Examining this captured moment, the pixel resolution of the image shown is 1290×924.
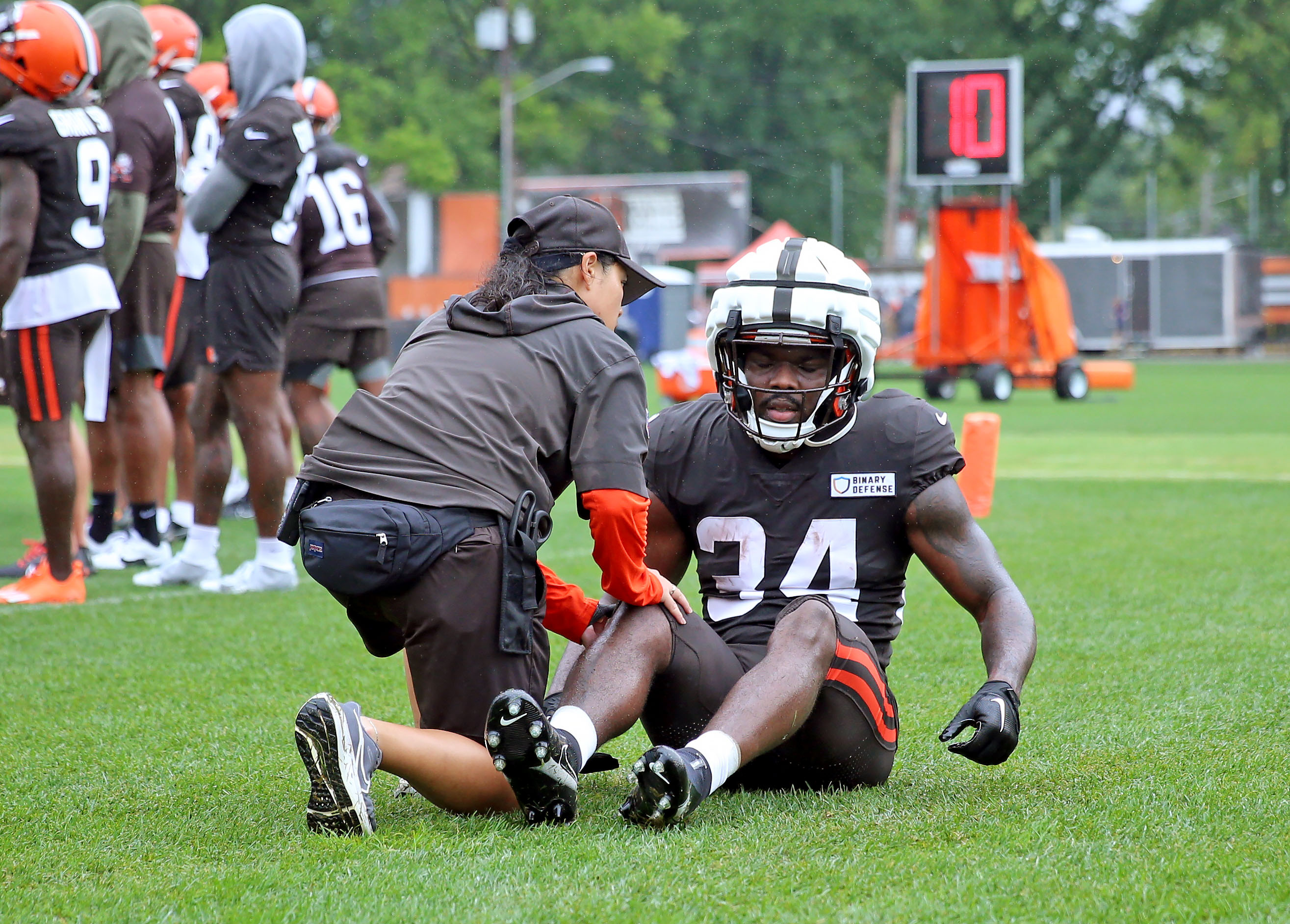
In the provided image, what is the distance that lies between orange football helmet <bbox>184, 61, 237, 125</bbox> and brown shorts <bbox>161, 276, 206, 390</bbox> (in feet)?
3.46

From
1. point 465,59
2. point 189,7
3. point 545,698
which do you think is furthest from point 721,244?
point 545,698

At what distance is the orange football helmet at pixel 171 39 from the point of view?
7602 mm

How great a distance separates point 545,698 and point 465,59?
4624 cm

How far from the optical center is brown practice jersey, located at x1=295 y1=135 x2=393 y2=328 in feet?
23.0

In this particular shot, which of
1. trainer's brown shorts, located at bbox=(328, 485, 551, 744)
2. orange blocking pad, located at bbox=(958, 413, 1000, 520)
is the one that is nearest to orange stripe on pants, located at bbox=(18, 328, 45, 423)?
trainer's brown shorts, located at bbox=(328, 485, 551, 744)

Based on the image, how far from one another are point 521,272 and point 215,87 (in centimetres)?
593

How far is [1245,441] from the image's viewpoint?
13.4 m

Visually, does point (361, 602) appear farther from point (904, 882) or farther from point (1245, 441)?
point (1245, 441)

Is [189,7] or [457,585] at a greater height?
[189,7]

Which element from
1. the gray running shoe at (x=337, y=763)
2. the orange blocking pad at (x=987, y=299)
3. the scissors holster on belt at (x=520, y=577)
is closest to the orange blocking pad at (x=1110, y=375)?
the orange blocking pad at (x=987, y=299)

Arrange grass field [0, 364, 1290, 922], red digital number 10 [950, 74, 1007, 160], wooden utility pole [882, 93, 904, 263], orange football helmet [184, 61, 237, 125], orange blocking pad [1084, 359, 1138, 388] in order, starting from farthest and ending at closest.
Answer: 1. wooden utility pole [882, 93, 904, 263]
2. orange blocking pad [1084, 359, 1138, 388]
3. red digital number 10 [950, 74, 1007, 160]
4. orange football helmet [184, 61, 237, 125]
5. grass field [0, 364, 1290, 922]

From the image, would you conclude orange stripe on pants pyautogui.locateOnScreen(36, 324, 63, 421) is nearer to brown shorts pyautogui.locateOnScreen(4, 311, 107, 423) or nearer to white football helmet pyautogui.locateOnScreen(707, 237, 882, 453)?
brown shorts pyautogui.locateOnScreen(4, 311, 107, 423)

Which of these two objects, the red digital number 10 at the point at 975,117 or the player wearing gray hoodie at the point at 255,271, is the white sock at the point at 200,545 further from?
the red digital number 10 at the point at 975,117

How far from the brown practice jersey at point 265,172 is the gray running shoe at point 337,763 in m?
3.60
